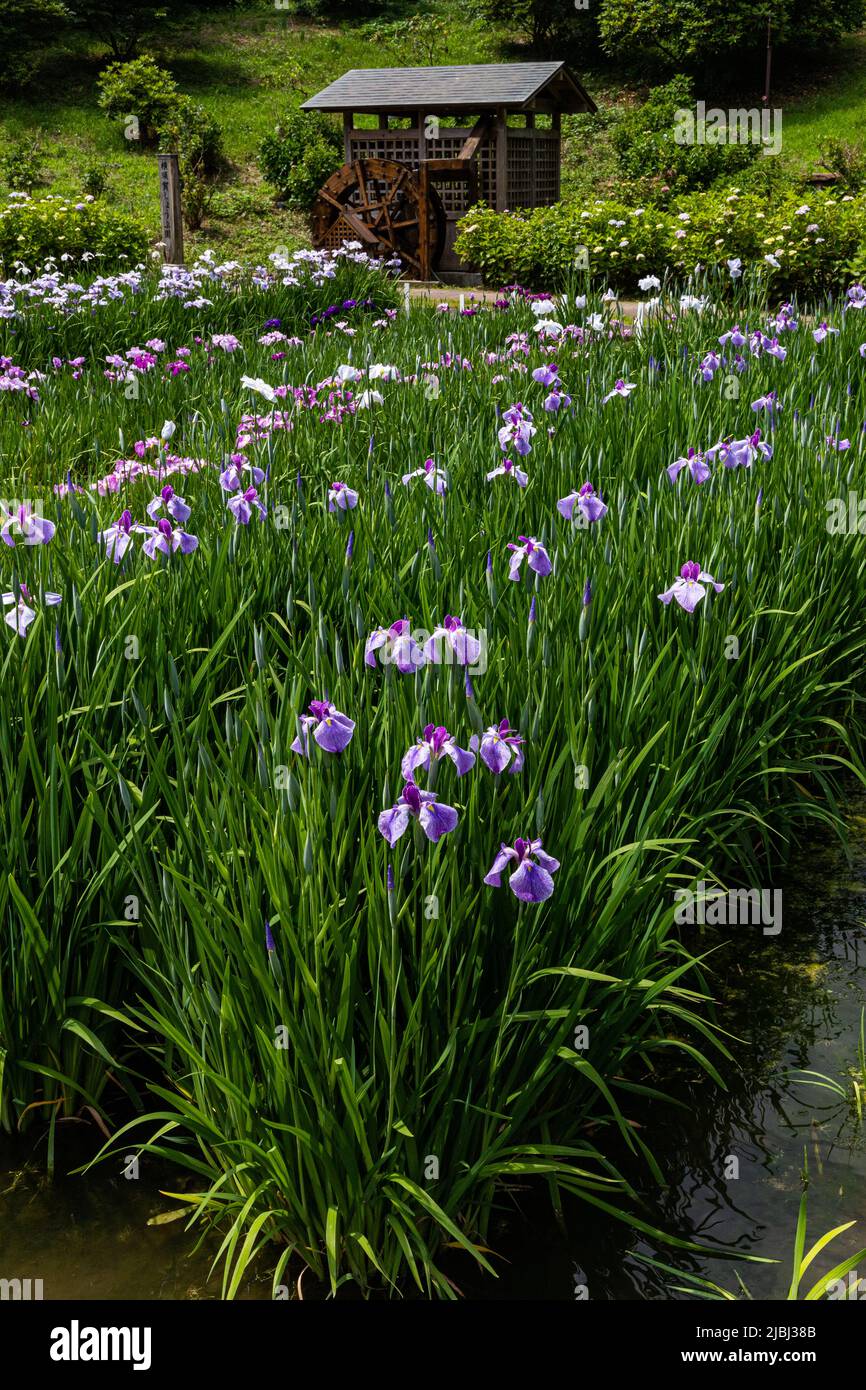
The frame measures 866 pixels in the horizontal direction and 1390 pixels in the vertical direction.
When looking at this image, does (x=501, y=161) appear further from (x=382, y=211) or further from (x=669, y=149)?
(x=669, y=149)

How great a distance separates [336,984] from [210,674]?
1.16 m

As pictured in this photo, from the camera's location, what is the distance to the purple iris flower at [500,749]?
1.85 metres

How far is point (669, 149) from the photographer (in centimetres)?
2523

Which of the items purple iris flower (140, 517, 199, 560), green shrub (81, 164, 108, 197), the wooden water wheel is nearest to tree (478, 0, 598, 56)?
green shrub (81, 164, 108, 197)

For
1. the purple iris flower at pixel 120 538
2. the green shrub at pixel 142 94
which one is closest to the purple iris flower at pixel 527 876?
the purple iris flower at pixel 120 538

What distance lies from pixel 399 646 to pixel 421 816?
440mm

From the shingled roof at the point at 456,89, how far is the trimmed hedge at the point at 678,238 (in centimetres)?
262

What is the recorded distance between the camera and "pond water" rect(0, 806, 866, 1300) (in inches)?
77.5

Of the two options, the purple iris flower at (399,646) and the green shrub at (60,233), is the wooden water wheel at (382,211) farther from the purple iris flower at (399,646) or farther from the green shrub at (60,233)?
the purple iris flower at (399,646)

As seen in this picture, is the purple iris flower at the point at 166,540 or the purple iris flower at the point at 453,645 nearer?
Result: the purple iris flower at the point at 453,645

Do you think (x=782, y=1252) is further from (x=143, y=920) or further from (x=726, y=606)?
(x=726, y=606)

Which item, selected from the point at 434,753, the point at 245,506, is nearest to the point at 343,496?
the point at 245,506

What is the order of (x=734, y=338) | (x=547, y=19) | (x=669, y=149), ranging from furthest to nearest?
(x=547, y=19) → (x=669, y=149) → (x=734, y=338)
